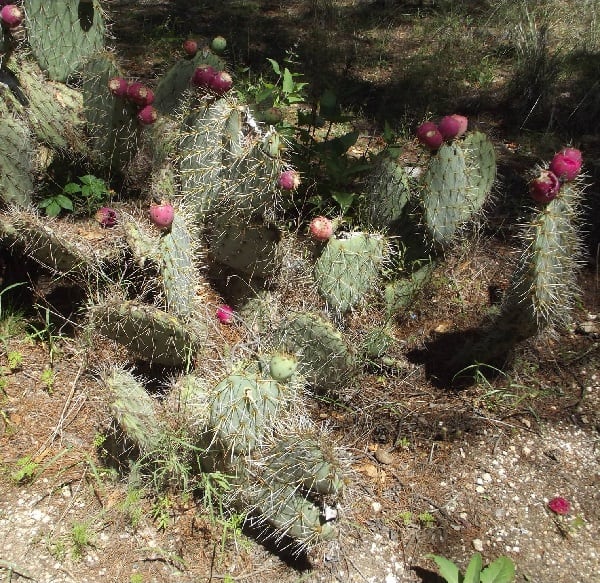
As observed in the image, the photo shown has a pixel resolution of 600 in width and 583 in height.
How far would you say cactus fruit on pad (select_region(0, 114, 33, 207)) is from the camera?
2635 mm

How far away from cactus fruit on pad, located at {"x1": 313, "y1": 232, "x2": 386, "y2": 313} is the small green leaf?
3.96 feet

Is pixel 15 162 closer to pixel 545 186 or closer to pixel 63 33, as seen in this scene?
pixel 63 33

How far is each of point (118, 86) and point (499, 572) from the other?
7.57 feet

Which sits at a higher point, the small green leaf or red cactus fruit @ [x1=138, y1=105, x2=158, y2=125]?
red cactus fruit @ [x1=138, y1=105, x2=158, y2=125]

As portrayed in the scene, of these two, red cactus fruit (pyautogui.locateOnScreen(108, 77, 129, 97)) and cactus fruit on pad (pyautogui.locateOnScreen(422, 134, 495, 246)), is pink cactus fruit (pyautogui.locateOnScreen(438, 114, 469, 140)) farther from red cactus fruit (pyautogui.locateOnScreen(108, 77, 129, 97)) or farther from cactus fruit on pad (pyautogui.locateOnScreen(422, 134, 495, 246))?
red cactus fruit (pyautogui.locateOnScreen(108, 77, 129, 97))

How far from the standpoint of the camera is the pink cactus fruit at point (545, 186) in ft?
6.80

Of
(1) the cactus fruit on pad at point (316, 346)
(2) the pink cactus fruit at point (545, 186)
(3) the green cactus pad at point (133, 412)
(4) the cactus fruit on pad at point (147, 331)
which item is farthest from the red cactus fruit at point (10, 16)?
(2) the pink cactus fruit at point (545, 186)

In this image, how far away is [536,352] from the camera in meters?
2.76

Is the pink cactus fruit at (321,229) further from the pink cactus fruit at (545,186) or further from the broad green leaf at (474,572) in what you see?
the broad green leaf at (474,572)

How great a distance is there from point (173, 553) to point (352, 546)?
0.58 meters

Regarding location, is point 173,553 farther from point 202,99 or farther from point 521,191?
point 521,191

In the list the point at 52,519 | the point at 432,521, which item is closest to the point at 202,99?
the point at 52,519

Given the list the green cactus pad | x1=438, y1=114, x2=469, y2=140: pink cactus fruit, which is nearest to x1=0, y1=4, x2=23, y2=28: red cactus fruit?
the green cactus pad

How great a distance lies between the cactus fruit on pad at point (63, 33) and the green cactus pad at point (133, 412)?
1.84 m
